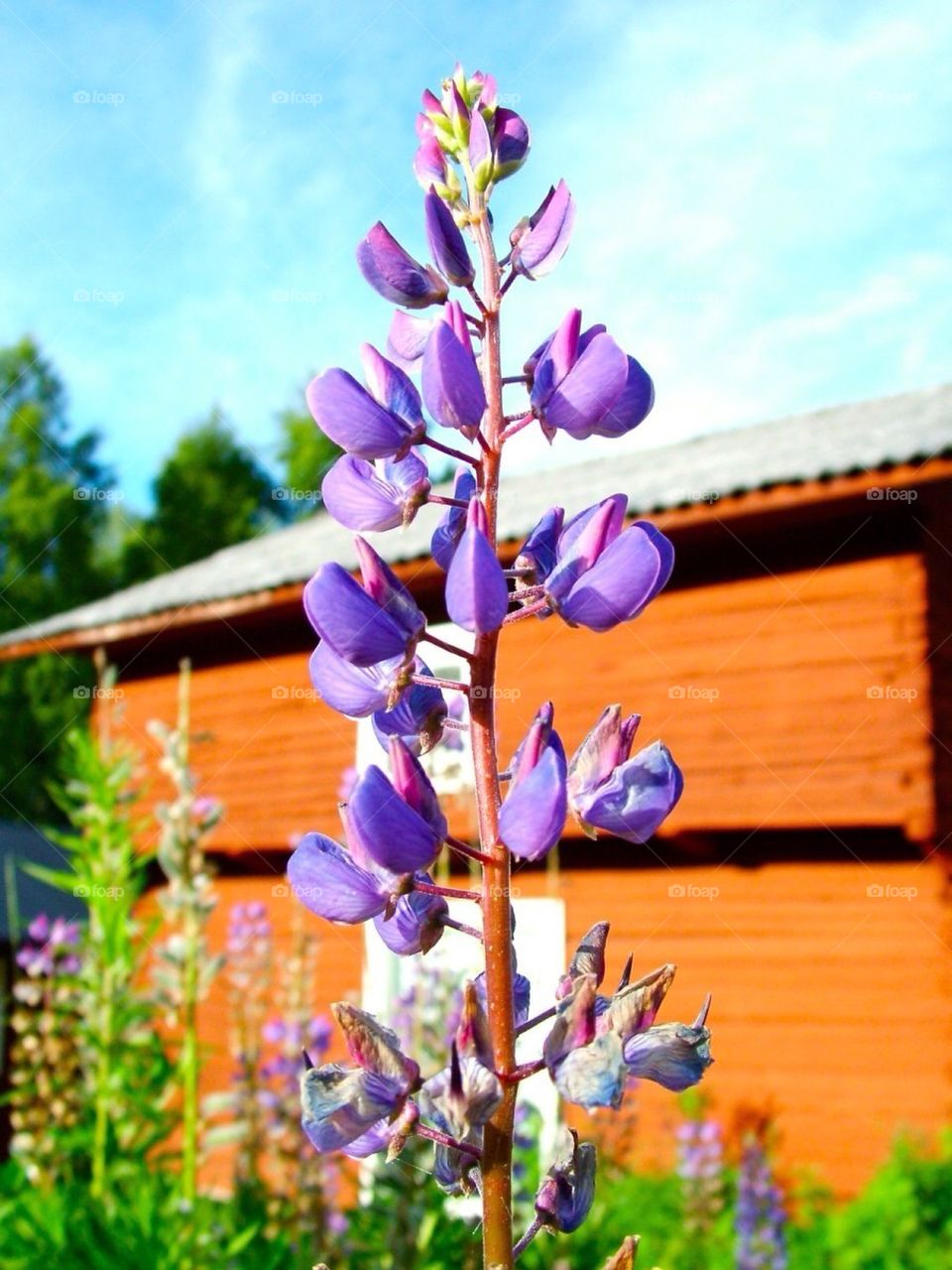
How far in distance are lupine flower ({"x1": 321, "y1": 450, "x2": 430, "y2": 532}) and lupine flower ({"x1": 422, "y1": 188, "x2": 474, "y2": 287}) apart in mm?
222

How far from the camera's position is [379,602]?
129 centimetres

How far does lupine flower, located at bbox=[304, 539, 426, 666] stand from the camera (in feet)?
4.05

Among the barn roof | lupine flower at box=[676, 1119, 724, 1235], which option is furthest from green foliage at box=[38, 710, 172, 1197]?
lupine flower at box=[676, 1119, 724, 1235]

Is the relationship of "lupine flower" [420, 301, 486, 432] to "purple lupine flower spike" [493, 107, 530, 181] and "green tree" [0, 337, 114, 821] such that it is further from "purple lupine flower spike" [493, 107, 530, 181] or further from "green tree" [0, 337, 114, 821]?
"green tree" [0, 337, 114, 821]

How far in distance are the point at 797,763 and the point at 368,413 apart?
6.94 metres

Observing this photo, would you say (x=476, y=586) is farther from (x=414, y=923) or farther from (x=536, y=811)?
(x=414, y=923)

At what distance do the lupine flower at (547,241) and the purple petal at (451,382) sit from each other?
27 cm

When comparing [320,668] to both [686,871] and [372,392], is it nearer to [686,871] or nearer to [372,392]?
[372,392]

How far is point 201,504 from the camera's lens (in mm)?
32344

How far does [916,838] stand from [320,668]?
6.83m

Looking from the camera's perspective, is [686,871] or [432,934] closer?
[432,934]

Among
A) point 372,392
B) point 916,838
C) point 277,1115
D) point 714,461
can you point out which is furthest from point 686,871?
point 372,392

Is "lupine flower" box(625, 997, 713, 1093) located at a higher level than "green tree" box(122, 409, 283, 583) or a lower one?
lower

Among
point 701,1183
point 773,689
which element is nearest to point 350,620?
point 701,1183
